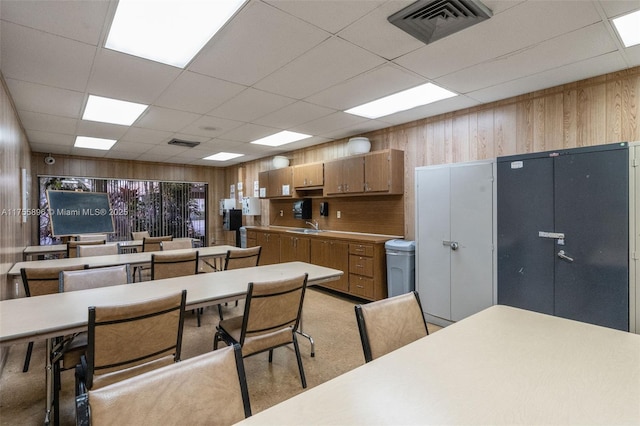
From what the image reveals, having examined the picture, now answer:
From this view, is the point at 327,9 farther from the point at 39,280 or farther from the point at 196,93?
the point at 39,280

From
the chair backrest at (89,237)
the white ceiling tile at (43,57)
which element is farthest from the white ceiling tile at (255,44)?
the chair backrest at (89,237)

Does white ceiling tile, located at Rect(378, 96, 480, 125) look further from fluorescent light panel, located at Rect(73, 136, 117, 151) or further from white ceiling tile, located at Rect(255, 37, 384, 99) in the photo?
fluorescent light panel, located at Rect(73, 136, 117, 151)

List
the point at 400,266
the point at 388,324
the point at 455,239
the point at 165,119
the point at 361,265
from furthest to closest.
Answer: the point at 361,265 → the point at 165,119 → the point at 400,266 → the point at 455,239 → the point at 388,324

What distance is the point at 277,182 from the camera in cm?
665

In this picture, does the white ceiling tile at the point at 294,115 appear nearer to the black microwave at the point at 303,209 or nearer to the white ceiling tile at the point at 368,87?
the white ceiling tile at the point at 368,87

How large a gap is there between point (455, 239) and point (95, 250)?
459 centimetres

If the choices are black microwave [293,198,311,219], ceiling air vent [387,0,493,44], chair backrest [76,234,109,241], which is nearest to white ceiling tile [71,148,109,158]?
chair backrest [76,234,109,241]

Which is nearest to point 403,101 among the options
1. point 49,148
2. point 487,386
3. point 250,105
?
point 250,105

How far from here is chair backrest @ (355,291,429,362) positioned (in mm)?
1465

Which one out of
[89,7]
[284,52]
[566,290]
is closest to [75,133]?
[89,7]

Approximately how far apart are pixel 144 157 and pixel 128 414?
298 inches

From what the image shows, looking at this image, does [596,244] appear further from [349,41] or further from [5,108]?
[5,108]

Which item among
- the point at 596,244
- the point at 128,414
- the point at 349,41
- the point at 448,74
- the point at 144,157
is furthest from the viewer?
the point at 144,157

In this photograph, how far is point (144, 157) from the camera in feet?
23.9
